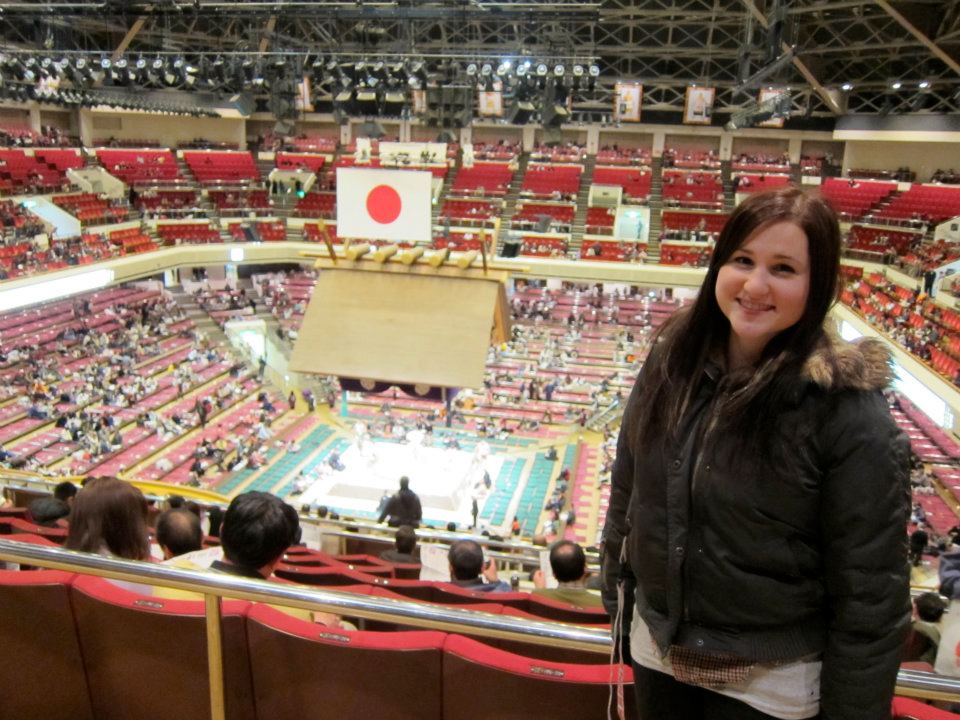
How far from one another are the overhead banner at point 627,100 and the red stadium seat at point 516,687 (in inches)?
894

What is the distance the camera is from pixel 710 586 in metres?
1.25

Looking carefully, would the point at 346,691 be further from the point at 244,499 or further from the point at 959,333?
the point at 959,333

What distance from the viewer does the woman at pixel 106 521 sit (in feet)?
8.42

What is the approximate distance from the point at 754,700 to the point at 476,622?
57cm

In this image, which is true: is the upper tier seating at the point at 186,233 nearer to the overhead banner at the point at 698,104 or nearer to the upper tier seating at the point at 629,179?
the upper tier seating at the point at 629,179

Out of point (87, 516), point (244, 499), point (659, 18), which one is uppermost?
point (659, 18)

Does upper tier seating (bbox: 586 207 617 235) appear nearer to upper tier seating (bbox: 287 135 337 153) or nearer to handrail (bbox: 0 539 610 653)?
upper tier seating (bbox: 287 135 337 153)

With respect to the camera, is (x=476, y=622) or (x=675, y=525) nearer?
(x=675, y=525)

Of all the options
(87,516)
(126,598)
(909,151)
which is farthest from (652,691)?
(909,151)

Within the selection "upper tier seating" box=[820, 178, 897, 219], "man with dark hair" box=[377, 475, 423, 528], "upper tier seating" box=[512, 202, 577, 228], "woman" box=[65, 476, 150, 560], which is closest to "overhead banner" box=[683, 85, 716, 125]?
"upper tier seating" box=[820, 178, 897, 219]

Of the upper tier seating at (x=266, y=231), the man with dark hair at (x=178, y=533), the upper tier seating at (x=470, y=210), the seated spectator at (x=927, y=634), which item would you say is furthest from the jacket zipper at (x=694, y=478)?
the upper tier seating at (x=266, y=231)

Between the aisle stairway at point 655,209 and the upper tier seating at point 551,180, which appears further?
the upper tier seating at point 551,180

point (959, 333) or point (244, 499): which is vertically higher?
point (244, 499)

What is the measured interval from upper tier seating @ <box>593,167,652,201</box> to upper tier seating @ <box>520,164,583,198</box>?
76 cm
